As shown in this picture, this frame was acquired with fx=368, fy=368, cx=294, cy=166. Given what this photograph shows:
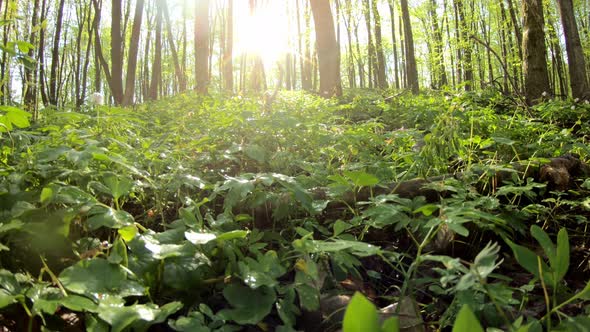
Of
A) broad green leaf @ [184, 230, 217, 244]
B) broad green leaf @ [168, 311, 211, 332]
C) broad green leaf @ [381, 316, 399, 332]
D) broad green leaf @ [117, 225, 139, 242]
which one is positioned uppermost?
broad green leaf @ [117, 225, 139, 242]

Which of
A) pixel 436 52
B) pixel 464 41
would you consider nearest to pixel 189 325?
pixel 464 41

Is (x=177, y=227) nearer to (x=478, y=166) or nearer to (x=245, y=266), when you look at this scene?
(x=245, y=266)

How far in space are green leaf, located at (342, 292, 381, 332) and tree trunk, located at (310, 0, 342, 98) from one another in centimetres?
700

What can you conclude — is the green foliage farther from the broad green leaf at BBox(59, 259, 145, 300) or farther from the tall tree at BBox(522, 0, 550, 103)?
the tall tree at BBox(522, 0, 550, 103)

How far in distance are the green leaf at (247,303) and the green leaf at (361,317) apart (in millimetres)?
435

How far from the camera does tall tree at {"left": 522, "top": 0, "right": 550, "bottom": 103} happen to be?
5.12 meters

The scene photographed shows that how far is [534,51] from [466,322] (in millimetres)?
5856

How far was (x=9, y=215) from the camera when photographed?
45.9 inches

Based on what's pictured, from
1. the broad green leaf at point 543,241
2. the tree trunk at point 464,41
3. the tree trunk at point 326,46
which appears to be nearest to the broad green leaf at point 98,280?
the broad green leaf at point 543,241

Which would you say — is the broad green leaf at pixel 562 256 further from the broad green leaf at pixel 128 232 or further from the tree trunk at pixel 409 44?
the tree trunk at pixel 409 44

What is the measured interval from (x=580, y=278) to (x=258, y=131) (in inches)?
75.5

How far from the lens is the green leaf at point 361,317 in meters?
0.57

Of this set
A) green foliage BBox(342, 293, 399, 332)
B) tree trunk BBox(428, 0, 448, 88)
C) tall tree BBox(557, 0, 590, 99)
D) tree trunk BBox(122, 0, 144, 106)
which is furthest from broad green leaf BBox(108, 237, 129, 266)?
tree trunk BBox(428, 0, 448, 88)

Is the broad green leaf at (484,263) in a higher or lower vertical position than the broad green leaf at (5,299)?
higher
